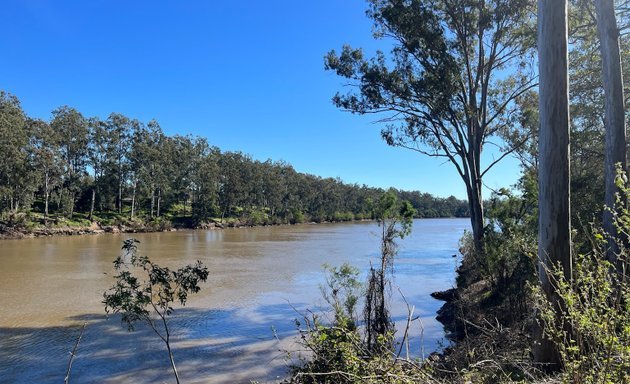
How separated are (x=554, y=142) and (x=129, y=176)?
5456 centimetres

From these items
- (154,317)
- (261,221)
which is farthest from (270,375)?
(261,221)

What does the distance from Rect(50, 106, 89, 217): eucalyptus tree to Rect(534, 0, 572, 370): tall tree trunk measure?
50.7 metres

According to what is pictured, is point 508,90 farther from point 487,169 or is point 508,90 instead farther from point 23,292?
point 23,292

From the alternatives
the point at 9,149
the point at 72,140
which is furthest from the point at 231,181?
the point at 9,149

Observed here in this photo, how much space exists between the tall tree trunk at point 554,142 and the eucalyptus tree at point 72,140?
50.7m

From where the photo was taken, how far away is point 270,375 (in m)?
7.04

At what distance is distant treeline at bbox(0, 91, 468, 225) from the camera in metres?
39.6

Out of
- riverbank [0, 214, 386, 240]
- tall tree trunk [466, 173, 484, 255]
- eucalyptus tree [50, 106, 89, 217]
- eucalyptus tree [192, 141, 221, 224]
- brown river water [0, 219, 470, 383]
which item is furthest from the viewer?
eucalyptus tree [192, 141, 221, 224]

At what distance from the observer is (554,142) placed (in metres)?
4.20

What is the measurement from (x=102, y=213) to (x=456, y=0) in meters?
48.3

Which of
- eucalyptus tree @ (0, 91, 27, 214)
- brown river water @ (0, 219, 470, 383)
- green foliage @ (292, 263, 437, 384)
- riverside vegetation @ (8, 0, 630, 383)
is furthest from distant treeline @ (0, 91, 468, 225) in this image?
green foliage @ (292, 263, 437, 384)

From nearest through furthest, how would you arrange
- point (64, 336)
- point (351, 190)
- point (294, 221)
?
point (64, 336) < point (294, 221) < point (351, 190)

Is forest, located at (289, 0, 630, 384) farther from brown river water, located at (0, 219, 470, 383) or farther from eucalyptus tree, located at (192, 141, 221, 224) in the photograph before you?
eucalyptus tree, located at (192, 141, 221, 224)

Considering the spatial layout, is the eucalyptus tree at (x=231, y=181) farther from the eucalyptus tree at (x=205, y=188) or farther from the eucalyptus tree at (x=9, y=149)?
the eucalyptus tree at (x=9, y=149)
